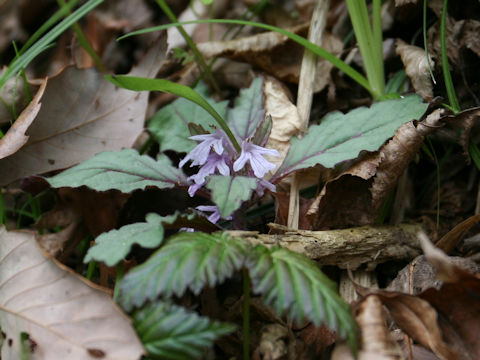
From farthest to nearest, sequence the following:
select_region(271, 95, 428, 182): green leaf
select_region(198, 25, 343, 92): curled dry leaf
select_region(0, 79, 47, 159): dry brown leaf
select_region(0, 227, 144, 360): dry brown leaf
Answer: select_region(198, 25, 343, 92): curled dry leaf
select_region(0, 79, 47, 159): dry brown leaf
select_region(271, 95, 428, 182): green leaf
select_region(0, 227, 144, 360): dry brown leaf

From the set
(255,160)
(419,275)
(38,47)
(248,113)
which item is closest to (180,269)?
(255,160)

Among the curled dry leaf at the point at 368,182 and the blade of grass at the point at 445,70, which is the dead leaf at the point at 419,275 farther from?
the blade of grass at the point at 445,70

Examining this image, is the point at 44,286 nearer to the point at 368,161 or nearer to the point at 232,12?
the point at 368,161

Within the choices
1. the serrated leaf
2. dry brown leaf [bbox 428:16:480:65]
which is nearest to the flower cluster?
the serrated leaf

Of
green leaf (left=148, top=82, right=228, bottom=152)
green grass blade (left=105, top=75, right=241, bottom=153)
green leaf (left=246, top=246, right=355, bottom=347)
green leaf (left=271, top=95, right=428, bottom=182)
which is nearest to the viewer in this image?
green leaf (left=246, top=246, right=355, bottom=347)

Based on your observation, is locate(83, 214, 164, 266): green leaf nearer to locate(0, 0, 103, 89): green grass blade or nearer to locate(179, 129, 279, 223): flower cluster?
locate(179, 129, 279, 223): flower cluster

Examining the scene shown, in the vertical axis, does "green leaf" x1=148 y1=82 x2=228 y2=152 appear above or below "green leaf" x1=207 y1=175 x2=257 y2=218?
above

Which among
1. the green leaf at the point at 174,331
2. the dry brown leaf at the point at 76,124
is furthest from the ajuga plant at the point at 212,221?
the dry brown leaf at the point at 76,124
